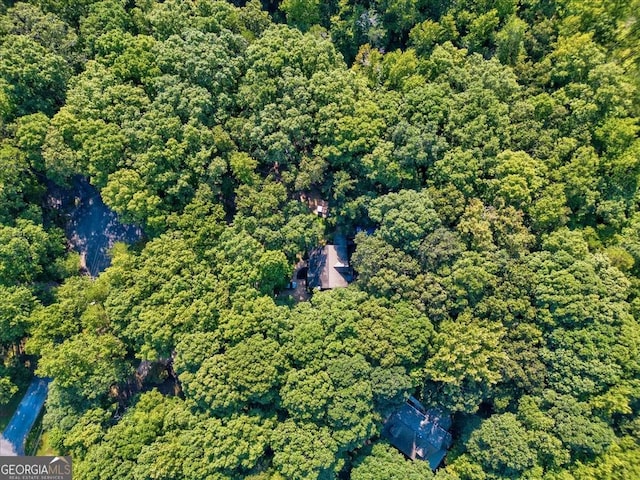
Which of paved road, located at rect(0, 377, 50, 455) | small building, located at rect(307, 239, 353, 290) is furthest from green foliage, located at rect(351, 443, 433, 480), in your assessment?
paved road, located at rect(0, 377, 50, 455)

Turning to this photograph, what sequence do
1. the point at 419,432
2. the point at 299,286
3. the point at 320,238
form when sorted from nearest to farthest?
the point at 419,432, the point at 320,238, the point at 299,286

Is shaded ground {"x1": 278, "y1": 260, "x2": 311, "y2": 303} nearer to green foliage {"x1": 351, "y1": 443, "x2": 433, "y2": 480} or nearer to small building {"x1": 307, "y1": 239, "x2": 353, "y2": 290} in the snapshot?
small building {"x1": 307, "y1": 239, "x2": 353, "y2": 290}

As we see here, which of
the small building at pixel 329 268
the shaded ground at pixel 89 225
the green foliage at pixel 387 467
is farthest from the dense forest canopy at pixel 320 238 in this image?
the small building at pixel 329 268

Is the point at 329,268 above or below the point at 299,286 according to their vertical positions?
above

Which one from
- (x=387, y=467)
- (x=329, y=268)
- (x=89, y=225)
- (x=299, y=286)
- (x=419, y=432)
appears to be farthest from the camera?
(x=299, y=286)

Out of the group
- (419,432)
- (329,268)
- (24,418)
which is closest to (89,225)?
(24,418)

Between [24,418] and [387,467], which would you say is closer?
[387,467]

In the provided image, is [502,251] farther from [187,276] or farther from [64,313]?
[64,313]

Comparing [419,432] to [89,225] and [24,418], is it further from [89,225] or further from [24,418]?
[89,225]
